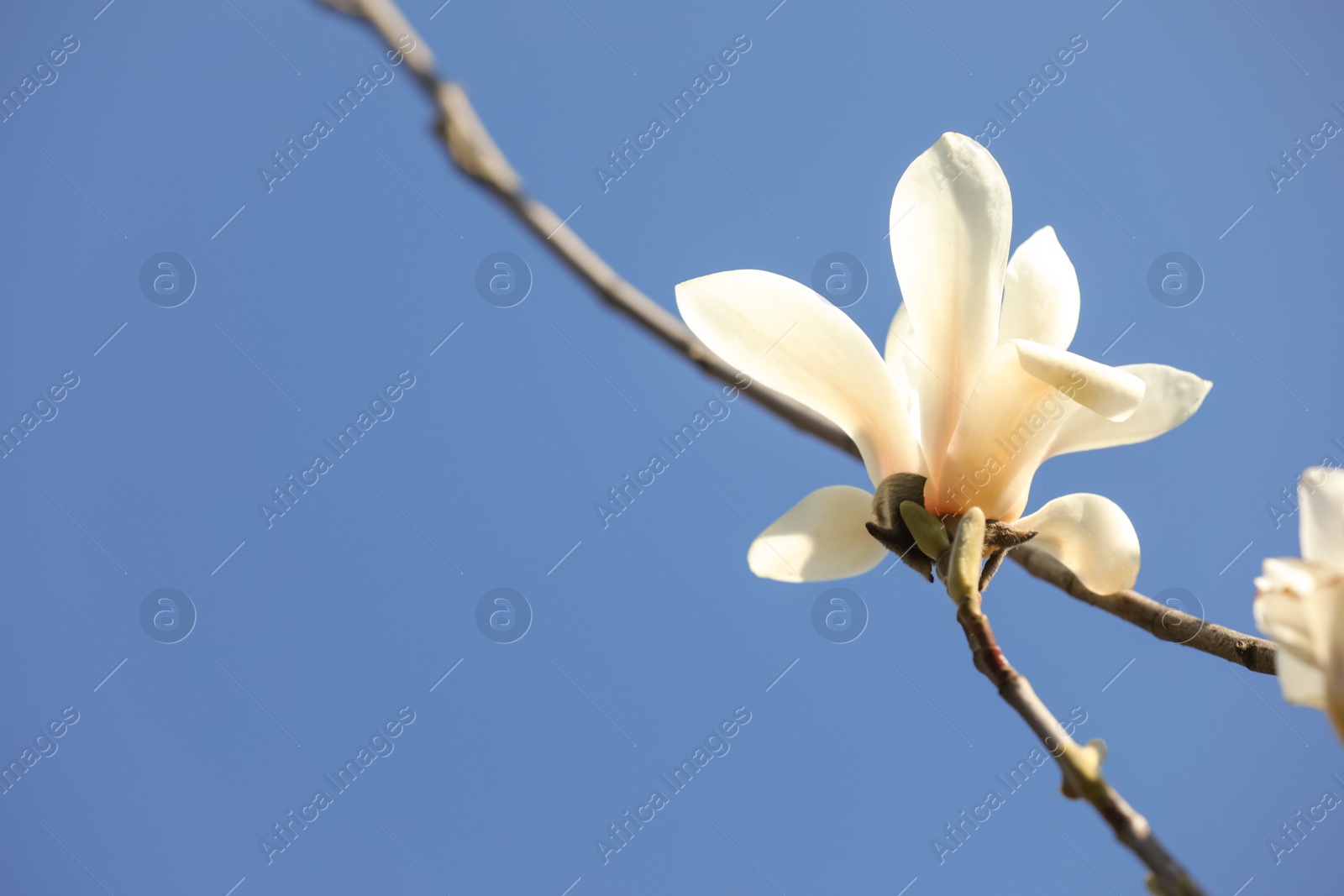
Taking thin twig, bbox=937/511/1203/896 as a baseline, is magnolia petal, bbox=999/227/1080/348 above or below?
above

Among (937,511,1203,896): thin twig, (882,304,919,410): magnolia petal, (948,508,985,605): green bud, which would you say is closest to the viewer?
(937,511,1203,896): thin twig

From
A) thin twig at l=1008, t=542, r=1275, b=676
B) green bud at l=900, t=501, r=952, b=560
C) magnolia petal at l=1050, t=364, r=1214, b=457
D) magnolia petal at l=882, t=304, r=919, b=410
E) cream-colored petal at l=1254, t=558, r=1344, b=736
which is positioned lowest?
thin twig at l=1008, t=542, r=1275, b=676

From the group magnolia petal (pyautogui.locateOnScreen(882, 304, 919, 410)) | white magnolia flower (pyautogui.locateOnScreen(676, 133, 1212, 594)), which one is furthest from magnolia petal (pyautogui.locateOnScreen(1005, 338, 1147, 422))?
magnolia petal (pyautogui.locateOnScreen(882, 304, 919, 410))

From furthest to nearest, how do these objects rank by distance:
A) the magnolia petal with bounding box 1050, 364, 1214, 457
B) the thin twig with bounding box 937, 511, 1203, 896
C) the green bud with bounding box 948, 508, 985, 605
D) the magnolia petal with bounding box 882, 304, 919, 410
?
the magnolia petal with bounding box 882, 304, 919, 410 < the magnolia petal with bounding box 1050, 364, 1214, 457 < the green bud with bounding box 948, 508, 985, 605 < the thin twig with bounding box 937, 511, 1203, 896

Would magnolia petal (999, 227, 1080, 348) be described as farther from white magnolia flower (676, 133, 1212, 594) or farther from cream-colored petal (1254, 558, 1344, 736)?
cream-colored petal (1254, 558, 1344, 736)

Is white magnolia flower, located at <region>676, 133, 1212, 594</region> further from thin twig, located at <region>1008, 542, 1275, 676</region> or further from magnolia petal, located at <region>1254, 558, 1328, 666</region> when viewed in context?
magnolia petal, located at <region>1254, 558, 1328, 666</region>

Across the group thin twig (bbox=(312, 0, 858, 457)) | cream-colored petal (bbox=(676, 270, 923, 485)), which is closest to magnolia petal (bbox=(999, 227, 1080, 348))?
cream-colored petal (bbox=(676, 270, 923, 485))

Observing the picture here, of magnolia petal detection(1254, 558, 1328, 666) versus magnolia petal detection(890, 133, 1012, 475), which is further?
magnolia petal detection(890, 133, 1012, 475)
